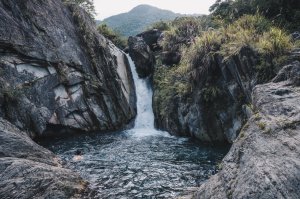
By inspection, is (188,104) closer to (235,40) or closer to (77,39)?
(235,40)

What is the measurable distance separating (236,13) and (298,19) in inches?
197

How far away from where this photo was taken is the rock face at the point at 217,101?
15.3 meters

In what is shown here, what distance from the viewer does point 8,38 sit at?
1844cm

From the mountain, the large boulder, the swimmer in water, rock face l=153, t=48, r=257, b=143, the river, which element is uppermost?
the mountain

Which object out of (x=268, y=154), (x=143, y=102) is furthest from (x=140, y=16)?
(x=268, y=154)


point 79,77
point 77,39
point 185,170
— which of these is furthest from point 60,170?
point 77,39

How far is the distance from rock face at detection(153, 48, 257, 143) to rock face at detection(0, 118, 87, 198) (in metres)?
8.58

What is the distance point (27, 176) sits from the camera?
9789 mm

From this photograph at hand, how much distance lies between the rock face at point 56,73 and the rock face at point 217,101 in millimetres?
6253

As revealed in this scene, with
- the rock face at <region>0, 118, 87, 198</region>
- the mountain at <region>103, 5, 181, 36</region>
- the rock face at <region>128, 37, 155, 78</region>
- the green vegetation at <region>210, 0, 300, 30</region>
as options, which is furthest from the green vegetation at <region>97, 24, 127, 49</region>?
the mountain at <region>103, 5, 181, 36</region>

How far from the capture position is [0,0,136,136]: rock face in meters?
18.4

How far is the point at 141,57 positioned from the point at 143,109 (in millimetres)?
5621

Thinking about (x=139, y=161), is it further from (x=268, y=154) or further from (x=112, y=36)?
(x=112, y=36)

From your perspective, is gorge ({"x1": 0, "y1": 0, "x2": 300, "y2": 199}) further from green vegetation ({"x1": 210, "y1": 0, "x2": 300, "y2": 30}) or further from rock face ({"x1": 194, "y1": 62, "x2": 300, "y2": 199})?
green vegetation ({"x1": 210, "y1": 0, "x2": 300, "y2": 30})
